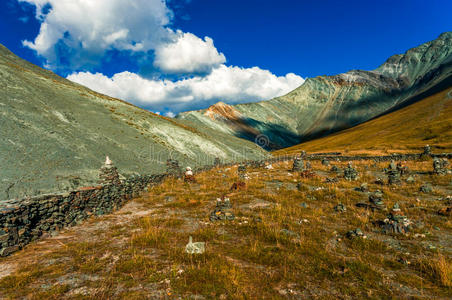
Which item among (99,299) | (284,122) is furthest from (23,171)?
(284,122)

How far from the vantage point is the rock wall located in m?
8.28

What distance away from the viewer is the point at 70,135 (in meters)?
19.1

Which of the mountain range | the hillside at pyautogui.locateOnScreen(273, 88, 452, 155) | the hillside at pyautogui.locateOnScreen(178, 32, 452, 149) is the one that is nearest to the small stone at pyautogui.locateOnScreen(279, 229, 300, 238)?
the mountain range

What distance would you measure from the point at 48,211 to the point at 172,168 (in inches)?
599

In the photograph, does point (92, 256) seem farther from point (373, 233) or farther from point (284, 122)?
point (284, 122)

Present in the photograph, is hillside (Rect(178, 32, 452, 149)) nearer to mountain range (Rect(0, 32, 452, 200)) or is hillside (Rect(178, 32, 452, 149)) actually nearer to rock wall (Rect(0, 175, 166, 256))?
mountain range (Rect(0, 32, 452, 200))

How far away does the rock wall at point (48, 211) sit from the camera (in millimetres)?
8284

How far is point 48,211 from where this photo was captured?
10125mm

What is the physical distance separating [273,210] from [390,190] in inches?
444

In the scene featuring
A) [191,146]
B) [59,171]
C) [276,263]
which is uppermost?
[191,146]

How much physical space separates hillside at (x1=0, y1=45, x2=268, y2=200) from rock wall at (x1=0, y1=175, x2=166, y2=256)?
5.70 feet

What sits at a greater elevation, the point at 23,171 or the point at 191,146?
the point at 191,146

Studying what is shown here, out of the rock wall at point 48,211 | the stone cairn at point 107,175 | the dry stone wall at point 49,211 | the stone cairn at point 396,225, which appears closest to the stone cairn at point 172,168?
the dry stone wall at point 49,211

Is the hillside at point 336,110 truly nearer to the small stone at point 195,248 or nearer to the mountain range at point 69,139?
the mountain range at point 69,139
